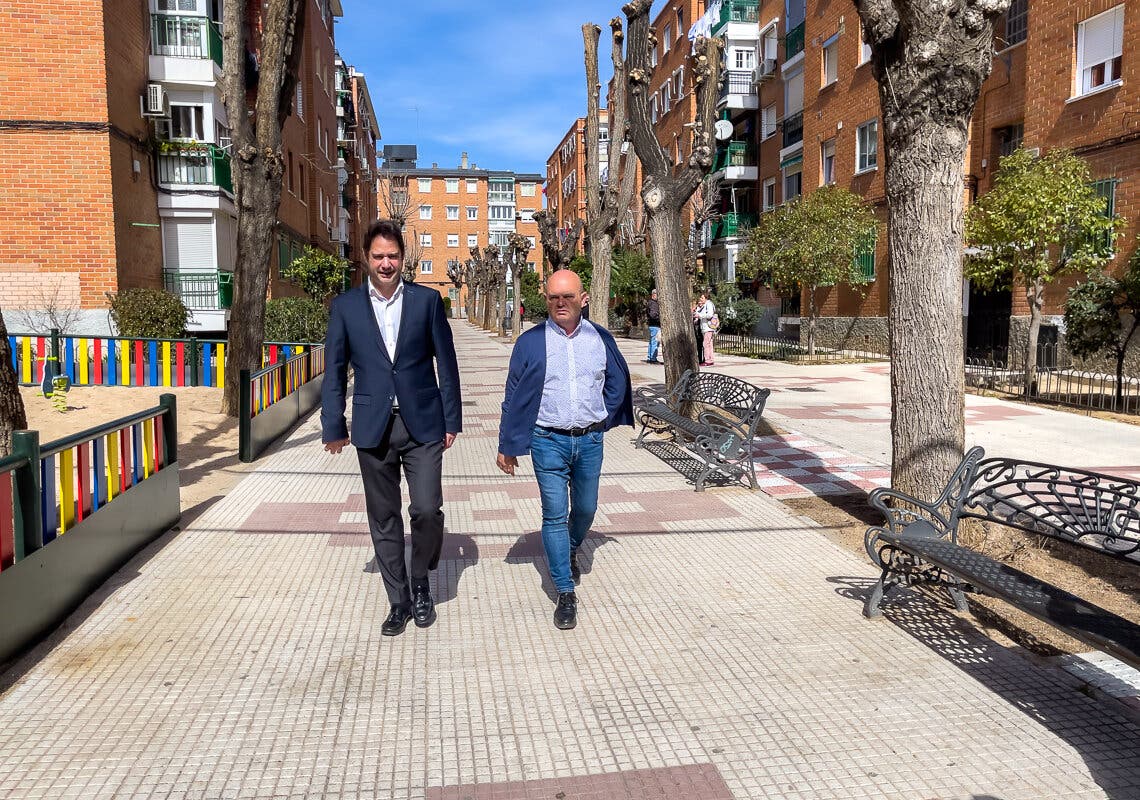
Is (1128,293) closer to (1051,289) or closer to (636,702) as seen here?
(1051,289)

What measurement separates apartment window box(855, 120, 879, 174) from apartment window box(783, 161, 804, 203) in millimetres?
5399

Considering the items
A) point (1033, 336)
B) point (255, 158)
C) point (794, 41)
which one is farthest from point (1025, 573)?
point (794, 41)

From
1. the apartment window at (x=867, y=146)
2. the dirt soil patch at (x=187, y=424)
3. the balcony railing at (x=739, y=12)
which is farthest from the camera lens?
the balcony railing at (x=739, y=12)

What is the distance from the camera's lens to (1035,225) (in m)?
13.7

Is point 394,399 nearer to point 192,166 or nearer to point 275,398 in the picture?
point 275,398

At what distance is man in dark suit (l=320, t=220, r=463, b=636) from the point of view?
14.0 ft

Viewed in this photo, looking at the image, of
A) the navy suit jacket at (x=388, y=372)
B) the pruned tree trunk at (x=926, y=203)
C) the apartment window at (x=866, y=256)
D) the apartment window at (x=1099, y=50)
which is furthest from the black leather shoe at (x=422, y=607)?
the apartment window at (x=866, y=256)

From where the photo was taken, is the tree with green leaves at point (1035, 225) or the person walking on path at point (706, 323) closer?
the tree with green leaves at point (1035, 225)

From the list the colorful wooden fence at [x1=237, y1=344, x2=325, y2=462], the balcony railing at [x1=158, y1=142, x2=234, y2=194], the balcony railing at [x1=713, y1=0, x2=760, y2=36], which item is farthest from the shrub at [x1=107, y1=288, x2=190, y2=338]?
the balcony railing at [x1=713, y1=0, x2=760, y2=36]

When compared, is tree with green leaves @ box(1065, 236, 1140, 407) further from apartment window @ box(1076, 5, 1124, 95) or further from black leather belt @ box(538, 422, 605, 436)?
black leather belt @ box(538, 422, 605, 436)

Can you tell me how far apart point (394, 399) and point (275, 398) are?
6927 mm

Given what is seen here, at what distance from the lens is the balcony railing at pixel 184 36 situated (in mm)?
22250

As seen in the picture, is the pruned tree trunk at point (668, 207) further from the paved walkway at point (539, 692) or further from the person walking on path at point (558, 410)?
the person walking on path at point (558, 410)

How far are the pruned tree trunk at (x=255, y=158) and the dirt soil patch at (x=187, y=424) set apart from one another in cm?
109
